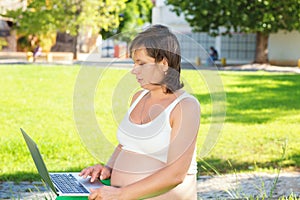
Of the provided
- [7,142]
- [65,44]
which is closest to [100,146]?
[7,142]

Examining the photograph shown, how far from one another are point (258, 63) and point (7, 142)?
23.8 m

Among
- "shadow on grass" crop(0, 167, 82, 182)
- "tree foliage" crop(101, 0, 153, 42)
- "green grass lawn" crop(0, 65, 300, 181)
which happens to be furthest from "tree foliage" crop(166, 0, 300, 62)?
"shadow on grass" crop(0, 167, 82, 182)

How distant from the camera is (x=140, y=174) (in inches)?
99.1

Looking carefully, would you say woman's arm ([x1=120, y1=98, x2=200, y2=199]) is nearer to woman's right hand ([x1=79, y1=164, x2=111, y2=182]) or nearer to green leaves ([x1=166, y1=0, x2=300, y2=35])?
woman's right hand ([x1=79, y1=164, x2=111, y2=182])

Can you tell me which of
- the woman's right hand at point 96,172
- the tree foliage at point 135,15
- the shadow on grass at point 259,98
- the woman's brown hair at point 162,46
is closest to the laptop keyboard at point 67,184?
the woman's right hand at point 96,172

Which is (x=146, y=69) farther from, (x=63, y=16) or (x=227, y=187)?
(x=63, y=16)

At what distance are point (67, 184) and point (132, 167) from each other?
10.8 inches

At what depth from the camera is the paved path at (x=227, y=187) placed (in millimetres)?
5371

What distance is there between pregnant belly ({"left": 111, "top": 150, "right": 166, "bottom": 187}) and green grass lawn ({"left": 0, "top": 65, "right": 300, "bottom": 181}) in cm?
10

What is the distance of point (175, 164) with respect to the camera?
94.3 inches

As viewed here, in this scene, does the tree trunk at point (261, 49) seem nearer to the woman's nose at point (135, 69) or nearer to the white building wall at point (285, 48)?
the white building wall at point (285, 48)

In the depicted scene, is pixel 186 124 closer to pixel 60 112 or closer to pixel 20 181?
pixel 20 181

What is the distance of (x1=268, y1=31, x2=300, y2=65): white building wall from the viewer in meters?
33.5

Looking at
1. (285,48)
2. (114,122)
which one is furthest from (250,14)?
(114,122)
